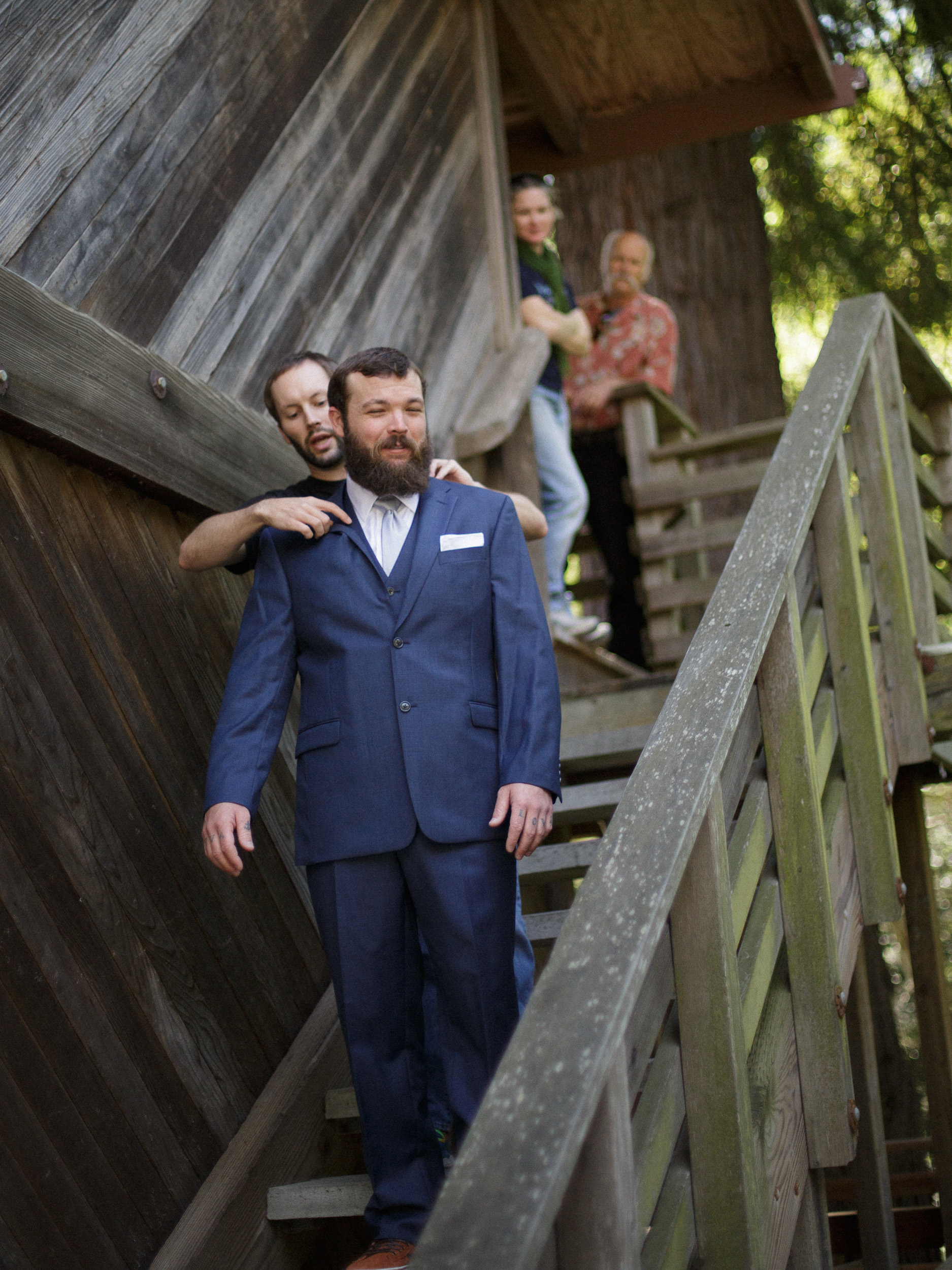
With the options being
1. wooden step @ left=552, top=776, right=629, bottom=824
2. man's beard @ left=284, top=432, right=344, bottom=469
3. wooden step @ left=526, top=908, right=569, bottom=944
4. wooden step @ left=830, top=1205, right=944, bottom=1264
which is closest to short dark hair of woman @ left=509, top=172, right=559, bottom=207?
man's beard @ left=284, top=432, right=344, bottom=469

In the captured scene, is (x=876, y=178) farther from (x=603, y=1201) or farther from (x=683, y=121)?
(x=603, y=1201)

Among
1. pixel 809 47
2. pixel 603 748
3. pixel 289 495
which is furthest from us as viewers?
pixel 809 47

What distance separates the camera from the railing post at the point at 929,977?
14.4 feet

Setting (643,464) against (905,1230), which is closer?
(905,1230)

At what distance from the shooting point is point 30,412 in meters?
2.44

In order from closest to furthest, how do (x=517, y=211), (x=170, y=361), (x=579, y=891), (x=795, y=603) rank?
(x=579, y=891) → (x=795, y=603) → (x=170, y=361) → (x=517, y=211)

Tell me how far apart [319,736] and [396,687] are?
0.17 m

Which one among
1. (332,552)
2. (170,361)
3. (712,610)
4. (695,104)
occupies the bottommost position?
(712,610)

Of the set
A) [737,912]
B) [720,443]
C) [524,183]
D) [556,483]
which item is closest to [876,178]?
[720,443]

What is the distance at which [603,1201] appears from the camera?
150 cm

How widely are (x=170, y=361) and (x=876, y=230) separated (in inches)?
280

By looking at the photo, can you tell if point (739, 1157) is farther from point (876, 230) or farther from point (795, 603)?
point (876, 230)

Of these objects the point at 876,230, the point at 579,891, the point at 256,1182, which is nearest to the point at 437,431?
the point at 256,1182

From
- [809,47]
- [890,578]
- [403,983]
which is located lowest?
[403,983]
